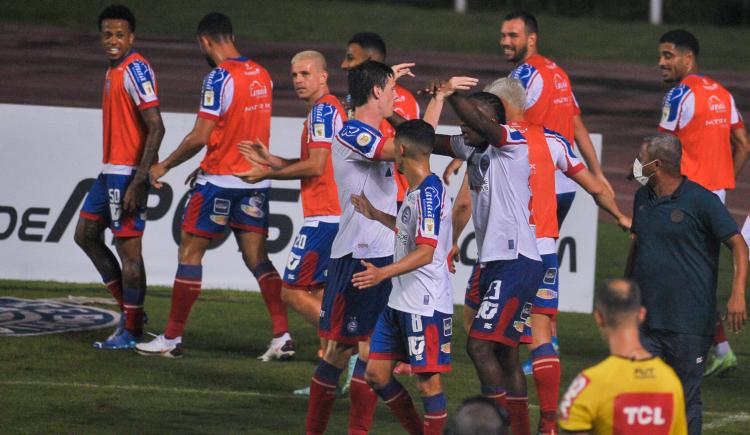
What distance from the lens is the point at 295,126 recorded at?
1312cm

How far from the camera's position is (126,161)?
10883 millimetres

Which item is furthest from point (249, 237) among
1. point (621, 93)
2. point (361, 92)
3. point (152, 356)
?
point (621, 93)

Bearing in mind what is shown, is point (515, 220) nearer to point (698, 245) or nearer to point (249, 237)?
point (698, 245)

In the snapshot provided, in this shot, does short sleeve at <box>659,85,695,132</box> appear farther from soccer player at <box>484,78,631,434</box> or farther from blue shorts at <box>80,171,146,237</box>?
blue shorts at <box>80,171,146,237</box>

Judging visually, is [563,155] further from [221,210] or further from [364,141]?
[221,210]

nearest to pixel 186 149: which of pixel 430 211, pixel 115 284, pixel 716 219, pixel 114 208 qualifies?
pixel 114 208

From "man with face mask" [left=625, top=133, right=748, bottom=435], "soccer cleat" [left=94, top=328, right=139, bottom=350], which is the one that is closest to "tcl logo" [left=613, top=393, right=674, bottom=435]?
"man with face mask" [left=625, top=133, right=748, bottom=435]

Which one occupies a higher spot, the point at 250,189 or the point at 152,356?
the point at 250,189

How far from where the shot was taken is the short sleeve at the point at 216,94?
10.7 m

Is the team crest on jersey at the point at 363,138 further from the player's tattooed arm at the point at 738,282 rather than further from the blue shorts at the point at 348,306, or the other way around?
the player's tattooed arm at the point at 738,282

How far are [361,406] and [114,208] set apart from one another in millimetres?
3516

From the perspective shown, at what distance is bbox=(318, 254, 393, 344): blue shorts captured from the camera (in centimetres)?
841

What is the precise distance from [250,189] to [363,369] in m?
2.92

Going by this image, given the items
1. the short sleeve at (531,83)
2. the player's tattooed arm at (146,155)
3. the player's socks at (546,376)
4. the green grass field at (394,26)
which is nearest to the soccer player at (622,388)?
the player's socks at (546,376)
